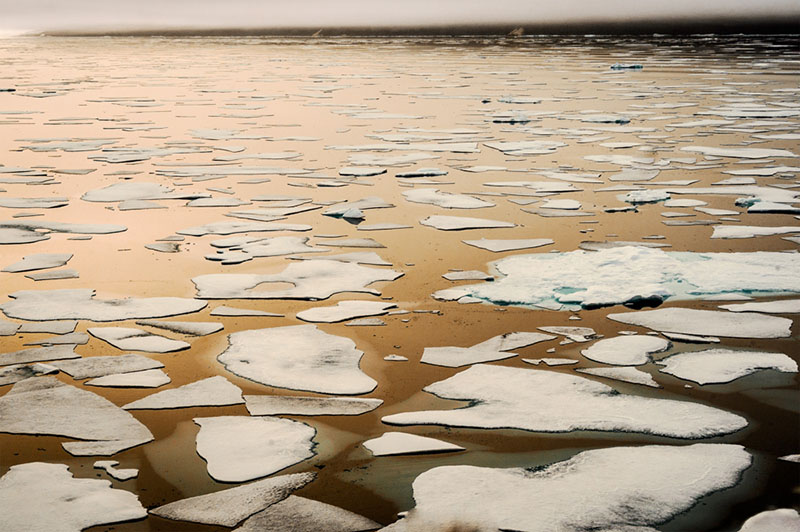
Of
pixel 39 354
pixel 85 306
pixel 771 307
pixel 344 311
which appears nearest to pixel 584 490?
pixel 344 311

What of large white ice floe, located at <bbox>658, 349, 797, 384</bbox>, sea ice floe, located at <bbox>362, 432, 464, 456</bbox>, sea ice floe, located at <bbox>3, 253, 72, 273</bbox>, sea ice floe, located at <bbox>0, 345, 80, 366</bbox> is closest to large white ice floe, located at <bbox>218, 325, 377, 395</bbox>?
sea ice floe, located at <bbox>362, 432, 464, 456</bbox>

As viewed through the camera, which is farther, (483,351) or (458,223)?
(458,223)

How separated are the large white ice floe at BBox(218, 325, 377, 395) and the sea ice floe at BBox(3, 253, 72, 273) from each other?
4.09ft

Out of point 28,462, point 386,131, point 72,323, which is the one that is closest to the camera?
point 28,462

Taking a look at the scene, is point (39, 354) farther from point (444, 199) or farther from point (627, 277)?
point (444, 199)

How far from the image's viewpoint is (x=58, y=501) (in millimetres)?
1903

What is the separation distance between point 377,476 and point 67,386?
1009 millimetres

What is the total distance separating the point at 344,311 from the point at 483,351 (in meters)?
0.61

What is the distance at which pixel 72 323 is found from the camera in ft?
9.87

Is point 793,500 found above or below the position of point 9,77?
below

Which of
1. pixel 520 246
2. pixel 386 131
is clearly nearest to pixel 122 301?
pixel 520 246

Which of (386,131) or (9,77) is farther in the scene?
(9,77)

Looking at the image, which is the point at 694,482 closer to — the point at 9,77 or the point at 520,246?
the point at 520,246

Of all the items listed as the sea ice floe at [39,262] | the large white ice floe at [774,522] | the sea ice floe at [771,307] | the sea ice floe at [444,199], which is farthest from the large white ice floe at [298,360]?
the sea ice floe at [444,199]
